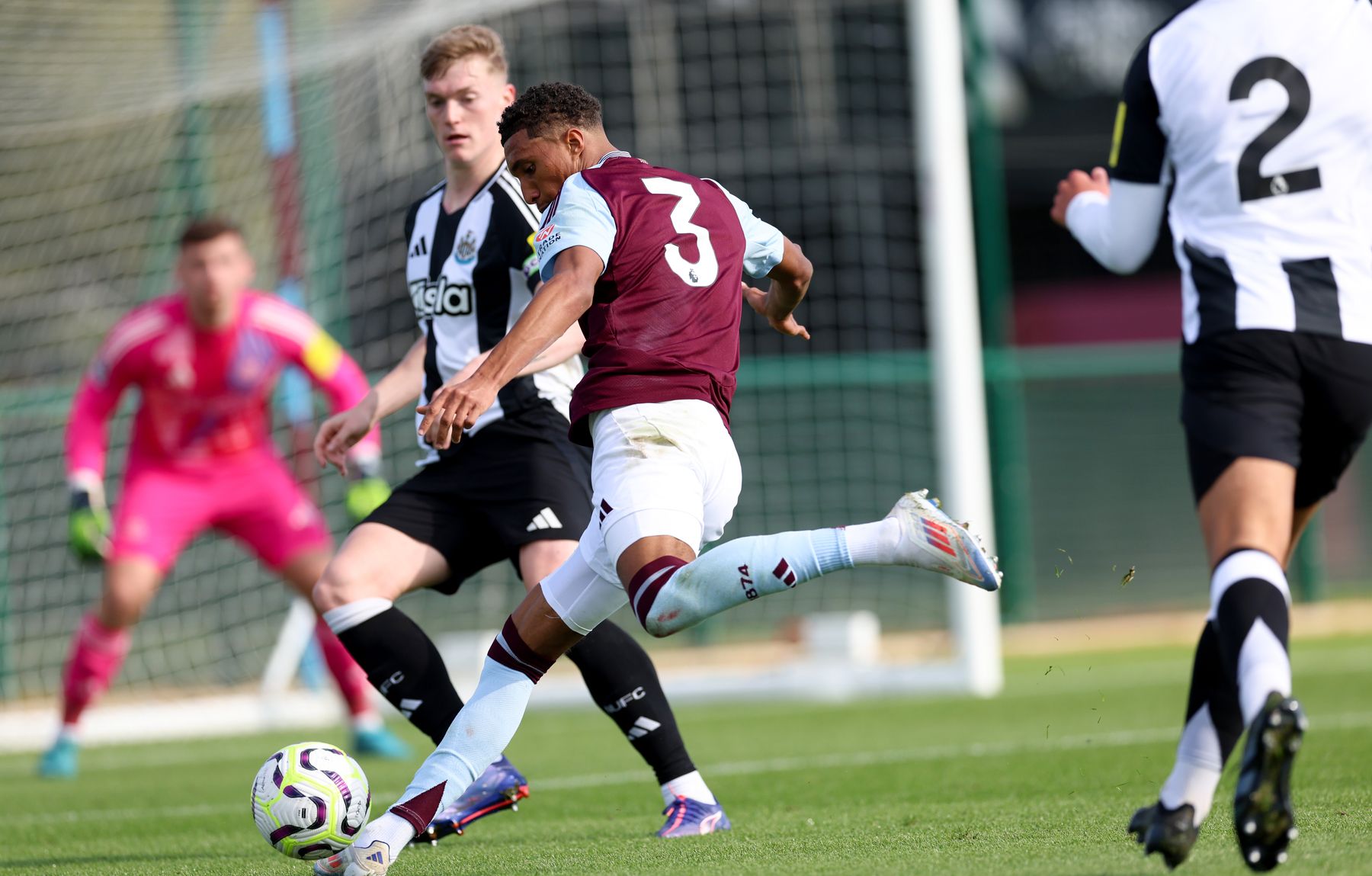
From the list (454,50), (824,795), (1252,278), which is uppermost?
(454,50)

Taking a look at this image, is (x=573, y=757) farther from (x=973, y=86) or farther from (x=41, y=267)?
(x=973, y=86)

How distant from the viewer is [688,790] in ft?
16.6

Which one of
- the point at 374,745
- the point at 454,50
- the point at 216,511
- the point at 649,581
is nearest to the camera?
the point at 649,581

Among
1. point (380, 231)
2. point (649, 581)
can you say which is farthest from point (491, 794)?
point (380, 231)

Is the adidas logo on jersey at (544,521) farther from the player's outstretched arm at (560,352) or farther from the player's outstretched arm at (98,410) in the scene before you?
the player's outstretched arm at (98,410)

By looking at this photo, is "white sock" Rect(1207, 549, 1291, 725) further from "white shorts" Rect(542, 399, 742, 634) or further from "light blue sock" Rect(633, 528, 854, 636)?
"white shorts" Rect(542, 399, 742, 634)

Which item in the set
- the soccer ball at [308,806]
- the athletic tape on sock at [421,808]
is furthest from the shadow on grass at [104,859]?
the athletic tape on sock at [421,808]

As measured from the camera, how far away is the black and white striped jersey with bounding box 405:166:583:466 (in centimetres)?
527

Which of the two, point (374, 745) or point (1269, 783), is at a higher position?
point (1269, 783)

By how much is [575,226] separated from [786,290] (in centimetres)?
91

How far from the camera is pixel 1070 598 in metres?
15.5

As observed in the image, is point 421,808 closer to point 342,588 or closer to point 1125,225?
point 342,588

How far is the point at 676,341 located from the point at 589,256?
36 centimetres

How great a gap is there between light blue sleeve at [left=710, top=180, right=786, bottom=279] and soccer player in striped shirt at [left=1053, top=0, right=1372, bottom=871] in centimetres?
117
